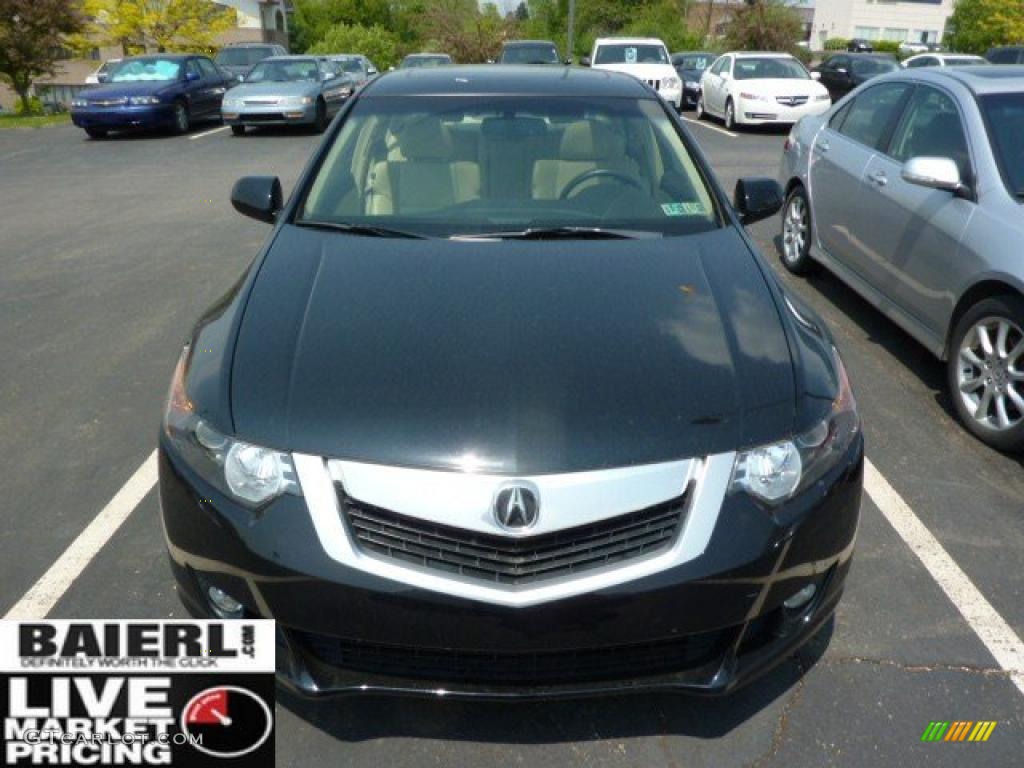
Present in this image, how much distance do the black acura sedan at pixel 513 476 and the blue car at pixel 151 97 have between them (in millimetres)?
14967

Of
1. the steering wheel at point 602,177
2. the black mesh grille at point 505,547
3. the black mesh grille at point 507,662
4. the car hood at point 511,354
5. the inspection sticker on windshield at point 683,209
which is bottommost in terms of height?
the black mesh grille at point 507,662

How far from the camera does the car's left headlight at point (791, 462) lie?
216 centimetres

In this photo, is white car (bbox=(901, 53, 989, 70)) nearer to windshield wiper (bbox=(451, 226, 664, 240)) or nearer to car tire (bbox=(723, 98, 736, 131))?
car tire (bbox=(723, 98, 736, 131))

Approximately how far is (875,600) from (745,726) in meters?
0.83

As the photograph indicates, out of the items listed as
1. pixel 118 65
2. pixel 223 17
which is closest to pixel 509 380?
pixel 118 65

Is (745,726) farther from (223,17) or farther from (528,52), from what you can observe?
(223,17)

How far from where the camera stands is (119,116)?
1580 cm

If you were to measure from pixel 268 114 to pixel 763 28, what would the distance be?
1120 inches

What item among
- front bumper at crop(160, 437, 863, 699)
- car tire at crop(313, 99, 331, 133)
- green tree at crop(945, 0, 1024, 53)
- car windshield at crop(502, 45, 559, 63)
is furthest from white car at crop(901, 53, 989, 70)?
front bumper at crop(160, 437, 863, 699)

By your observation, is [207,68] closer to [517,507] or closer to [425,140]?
[425,140]

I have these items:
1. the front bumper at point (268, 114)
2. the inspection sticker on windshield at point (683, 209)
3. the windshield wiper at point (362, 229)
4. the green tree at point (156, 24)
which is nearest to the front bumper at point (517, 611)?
the windshield wiper at point (362, 229)

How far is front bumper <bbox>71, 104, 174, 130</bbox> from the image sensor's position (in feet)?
51.8

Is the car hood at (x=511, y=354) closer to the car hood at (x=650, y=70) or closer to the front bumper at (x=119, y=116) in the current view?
the front bumper at (x=119, y=116)
